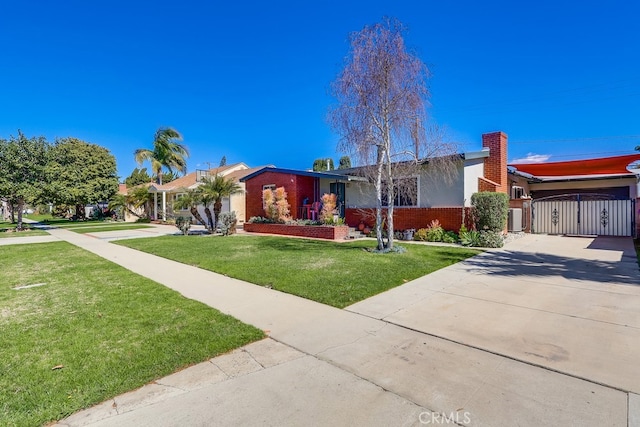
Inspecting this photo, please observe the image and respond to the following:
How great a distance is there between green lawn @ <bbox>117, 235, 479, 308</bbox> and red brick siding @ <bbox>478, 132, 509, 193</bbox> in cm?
499

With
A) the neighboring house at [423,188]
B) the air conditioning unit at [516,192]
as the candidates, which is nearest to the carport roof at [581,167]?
the air conditioning unit at [516,192]

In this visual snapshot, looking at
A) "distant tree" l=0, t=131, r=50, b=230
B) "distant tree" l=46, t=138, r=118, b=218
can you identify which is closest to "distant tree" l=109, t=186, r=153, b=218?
"distant tree" l=46, t=138, r=118, b=218

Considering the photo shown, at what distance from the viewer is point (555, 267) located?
7.68 metres

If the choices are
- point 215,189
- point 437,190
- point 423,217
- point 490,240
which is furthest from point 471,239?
point 215,189

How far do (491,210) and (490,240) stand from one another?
1.43 meters

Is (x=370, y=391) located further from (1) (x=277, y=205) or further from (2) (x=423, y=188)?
(1) (x=277, y=205)

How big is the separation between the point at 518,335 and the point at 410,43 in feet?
28.5

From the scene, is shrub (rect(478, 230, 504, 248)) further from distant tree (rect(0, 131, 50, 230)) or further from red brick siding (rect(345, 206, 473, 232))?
distant tree (rect(0, 131, 50, 230))

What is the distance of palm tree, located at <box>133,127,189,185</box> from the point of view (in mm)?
32656

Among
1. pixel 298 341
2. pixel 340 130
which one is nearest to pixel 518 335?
pixel 298 341

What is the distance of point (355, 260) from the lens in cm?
872

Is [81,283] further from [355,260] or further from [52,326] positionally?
[355,260]

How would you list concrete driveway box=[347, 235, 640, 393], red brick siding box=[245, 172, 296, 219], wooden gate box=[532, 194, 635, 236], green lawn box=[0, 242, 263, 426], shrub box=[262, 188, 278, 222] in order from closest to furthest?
green lawn box=[0, 242, 263, 426] < concrete driveway box=[347, 235, 640, 393] < wooden gate box=[532, 194, 635, 236] < shrub box=[262, 188, 278, 222] < red brick siding box=[245, 172, 296, 219]

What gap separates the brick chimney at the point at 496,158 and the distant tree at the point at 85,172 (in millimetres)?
29428
